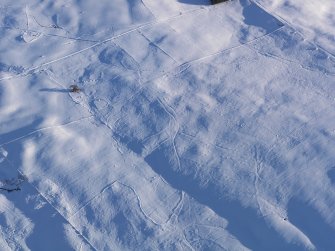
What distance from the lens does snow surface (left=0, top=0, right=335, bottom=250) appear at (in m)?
2.59

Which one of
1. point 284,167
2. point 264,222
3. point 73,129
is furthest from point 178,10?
point 264,222

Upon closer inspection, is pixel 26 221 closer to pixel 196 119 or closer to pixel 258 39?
pixel 196 119

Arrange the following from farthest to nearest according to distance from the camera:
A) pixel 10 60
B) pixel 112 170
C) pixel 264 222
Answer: pixel 10 60 < pixel 112 170 < pixel 264 222

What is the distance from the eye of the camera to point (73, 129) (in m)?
2.93

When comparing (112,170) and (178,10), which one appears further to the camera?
(178,10)

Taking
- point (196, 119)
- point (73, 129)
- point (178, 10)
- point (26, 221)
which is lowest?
point (26, 221)

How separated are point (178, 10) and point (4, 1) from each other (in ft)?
4.07

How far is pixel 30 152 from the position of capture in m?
2.84

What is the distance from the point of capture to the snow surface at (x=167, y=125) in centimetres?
259

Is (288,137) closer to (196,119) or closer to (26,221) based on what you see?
(196,119)

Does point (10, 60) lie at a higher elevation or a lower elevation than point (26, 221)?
higher

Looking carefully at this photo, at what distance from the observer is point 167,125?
2.90 metres

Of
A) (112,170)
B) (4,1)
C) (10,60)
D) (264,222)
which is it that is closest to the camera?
(264,222)

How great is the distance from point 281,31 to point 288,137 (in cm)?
80
